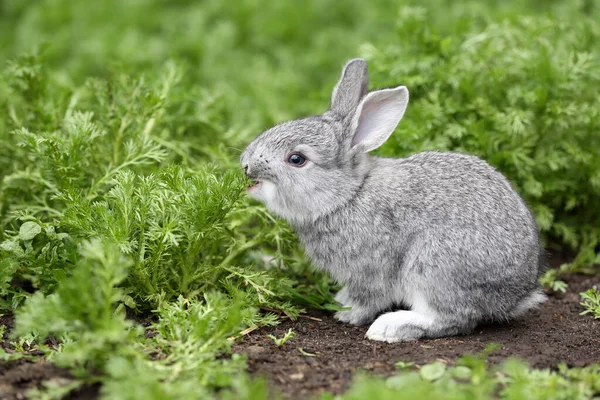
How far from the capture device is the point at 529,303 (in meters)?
5.71

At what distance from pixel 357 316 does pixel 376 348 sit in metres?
0.62

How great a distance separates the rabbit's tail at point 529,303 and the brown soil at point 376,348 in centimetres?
13

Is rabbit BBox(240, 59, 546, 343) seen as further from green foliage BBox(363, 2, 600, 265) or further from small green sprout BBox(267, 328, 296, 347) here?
green foliage BBox(363, 2, 600, 265)

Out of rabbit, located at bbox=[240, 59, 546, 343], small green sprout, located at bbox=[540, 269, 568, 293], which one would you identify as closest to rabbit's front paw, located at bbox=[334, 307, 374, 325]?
rabbit, located at bbox=[240, 59, 546, 343]

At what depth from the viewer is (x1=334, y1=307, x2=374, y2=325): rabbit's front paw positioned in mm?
5852

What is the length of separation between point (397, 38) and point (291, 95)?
2244 mm

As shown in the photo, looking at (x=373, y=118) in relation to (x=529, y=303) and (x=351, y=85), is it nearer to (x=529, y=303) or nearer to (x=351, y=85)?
(x=351, y=85)

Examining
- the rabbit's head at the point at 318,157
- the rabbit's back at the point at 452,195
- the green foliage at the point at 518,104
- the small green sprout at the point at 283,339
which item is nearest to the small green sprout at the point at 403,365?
the small green sprout at the point at 283,339

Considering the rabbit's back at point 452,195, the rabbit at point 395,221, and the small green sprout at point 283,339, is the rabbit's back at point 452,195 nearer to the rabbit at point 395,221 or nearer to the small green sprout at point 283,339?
the rabbit at point 395,221

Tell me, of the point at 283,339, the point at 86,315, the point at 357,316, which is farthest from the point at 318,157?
the point at 86,315

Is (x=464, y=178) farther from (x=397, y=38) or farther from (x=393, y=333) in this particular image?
(x=397, y=38)

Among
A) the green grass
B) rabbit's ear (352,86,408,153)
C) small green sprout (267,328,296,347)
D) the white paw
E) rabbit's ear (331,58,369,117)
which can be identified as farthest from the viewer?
rabbit's ear (331,58,369,117)

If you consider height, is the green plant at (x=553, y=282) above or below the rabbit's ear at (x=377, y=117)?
below

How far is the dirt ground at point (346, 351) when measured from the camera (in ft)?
14.8
